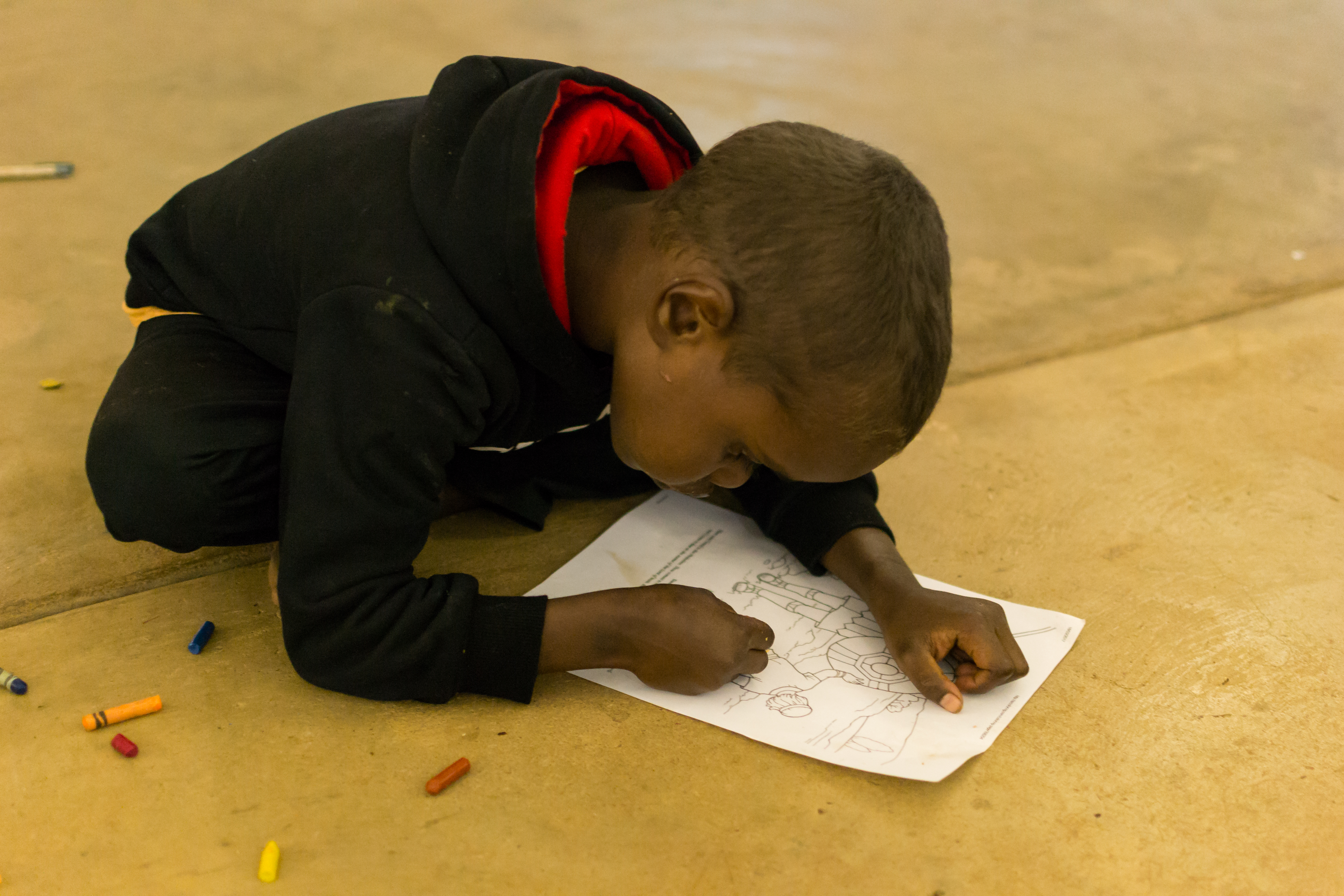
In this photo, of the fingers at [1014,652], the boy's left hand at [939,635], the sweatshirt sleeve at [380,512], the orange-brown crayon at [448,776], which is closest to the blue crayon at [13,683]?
the sweatshirt sleeve at [380,512]

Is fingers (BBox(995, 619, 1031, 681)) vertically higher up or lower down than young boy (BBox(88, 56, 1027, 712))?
lower down

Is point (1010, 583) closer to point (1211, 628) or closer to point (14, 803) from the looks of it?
point (1211, 628)

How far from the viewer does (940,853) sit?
0.89 meters

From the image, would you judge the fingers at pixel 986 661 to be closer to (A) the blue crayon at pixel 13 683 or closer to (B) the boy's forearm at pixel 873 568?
(B) the boy's forearm at pixel 873 568

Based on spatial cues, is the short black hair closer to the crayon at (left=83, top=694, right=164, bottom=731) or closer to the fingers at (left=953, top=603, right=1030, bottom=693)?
the fingers at (left=953, top=603, right=1030, bottom=693)

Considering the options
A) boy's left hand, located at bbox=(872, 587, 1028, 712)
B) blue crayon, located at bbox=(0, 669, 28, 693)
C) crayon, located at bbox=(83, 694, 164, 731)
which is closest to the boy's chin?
boy's left hand, located at bbox=(872, 587, 1028, 712)

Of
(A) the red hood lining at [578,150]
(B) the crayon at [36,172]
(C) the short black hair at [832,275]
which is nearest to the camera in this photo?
(C) the short black hair at [832,275]

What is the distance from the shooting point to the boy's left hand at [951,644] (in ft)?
3.36

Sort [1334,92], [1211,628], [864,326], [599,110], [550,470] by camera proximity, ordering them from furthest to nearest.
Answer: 1. [1334,92]
2. [550,470]
3. [1211,628]
4. [599,110]
5. [864,326]

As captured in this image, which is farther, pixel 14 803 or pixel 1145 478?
pixel 1145 478

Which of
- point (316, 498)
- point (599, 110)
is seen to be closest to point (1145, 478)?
point (599, 110)

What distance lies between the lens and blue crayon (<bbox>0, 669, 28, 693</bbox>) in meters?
1.00

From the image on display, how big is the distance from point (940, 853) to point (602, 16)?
2.58 metres

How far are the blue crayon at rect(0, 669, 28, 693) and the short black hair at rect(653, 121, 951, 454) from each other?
75 centimetres
